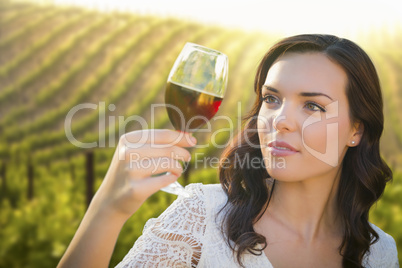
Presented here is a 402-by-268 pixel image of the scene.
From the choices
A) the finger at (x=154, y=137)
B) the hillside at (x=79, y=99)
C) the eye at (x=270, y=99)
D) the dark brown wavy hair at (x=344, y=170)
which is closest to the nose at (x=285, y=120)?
the eye at (x=270, y=99)

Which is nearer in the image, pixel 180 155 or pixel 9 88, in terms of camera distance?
pixel 180 155

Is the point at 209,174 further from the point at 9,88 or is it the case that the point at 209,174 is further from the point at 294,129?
the point at 9,88

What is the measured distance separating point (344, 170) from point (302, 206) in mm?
370

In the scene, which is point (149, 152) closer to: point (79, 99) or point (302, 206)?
point (302, 206)

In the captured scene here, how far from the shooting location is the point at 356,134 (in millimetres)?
2109

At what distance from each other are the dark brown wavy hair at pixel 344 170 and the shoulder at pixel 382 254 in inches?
1.6

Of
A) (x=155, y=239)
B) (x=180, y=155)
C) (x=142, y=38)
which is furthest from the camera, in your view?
(x=142, y=38)

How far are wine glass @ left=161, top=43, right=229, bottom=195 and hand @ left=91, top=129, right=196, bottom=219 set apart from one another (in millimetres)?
189

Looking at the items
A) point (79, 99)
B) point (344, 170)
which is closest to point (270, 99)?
point (344, 170)

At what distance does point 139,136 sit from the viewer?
1216 millimetres

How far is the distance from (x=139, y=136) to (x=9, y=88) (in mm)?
16524

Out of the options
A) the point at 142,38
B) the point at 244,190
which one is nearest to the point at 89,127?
the point at 142,38

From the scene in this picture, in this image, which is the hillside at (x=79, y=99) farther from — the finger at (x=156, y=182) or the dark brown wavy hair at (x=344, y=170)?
the finger at (x=156, y=182)

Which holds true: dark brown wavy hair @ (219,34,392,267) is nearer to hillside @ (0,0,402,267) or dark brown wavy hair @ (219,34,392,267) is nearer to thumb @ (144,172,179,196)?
thumb @ (144,172,179,196)
